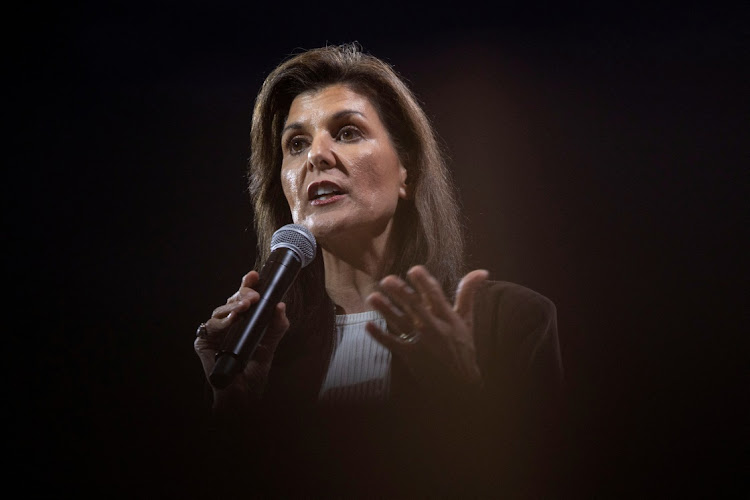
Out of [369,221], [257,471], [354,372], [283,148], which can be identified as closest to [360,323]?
[354,372]

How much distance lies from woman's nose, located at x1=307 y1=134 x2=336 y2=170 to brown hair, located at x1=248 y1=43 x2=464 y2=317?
30cm

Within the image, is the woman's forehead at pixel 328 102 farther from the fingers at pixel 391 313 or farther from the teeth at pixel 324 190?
the fingers at pixel 391 313

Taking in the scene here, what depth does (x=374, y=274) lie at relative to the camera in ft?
6.11

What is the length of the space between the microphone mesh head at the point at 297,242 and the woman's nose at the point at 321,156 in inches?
→ 13.2

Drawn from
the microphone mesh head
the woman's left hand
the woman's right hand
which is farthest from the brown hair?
the woman's left hand

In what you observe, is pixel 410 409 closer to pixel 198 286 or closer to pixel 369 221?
pixel 369 221

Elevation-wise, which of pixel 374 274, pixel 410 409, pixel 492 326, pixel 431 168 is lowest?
pixel 410 409

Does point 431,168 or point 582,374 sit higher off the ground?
point 431,168

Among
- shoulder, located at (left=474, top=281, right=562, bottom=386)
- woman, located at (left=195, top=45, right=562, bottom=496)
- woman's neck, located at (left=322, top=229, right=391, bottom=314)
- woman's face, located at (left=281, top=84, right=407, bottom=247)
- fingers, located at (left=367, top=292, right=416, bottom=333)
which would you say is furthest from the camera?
woman's neck, located at (left=322, top=229, right=391, bottom=314)

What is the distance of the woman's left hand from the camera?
112cm

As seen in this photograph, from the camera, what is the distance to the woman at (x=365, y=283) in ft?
4.37

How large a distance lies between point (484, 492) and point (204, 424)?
2.84 ft

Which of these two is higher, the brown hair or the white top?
the brown hair

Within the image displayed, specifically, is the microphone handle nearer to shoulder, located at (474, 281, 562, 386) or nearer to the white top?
the white top
